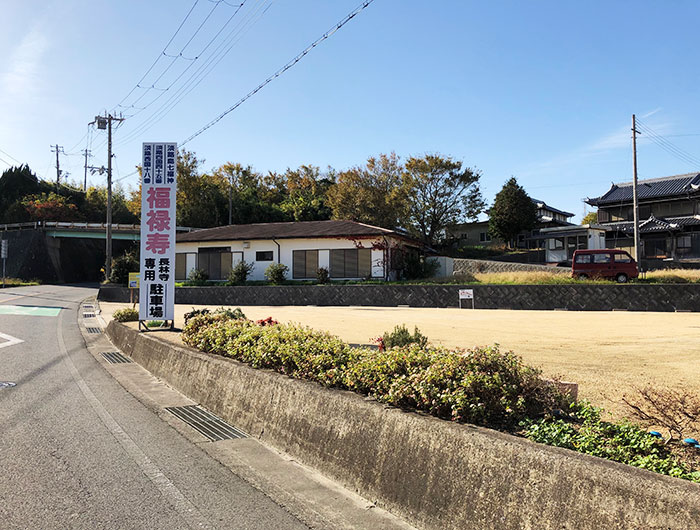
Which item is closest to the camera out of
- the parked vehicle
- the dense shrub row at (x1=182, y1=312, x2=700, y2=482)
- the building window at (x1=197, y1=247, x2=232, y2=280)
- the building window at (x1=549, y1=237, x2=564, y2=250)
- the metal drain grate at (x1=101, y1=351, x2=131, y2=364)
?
the dense shrub row at (x1=182, y1=312, x2=700, y2=482)

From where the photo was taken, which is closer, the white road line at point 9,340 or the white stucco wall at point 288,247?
the white road line at point 9,340

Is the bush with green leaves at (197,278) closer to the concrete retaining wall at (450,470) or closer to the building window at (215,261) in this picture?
the building window at (215,261)

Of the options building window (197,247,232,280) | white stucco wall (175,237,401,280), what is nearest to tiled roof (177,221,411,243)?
white stucco wall (175,237,401,280)

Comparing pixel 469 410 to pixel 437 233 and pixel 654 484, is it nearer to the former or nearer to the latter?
pixel 654 484

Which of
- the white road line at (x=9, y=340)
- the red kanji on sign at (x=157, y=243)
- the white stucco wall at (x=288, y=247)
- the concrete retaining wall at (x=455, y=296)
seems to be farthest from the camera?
the white stucco wall at (x=288, y=247)

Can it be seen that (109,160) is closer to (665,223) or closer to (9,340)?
(9,340)

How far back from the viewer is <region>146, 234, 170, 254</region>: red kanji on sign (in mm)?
11047

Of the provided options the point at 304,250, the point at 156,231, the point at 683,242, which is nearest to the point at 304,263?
the point at 304,250

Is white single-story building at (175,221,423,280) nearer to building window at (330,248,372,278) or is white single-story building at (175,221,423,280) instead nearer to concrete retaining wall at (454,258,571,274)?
building window at (330,248,372,278)

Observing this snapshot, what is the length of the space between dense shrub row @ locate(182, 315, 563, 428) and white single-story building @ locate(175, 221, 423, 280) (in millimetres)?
22587

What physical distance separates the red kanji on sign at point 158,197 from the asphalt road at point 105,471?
181 inches

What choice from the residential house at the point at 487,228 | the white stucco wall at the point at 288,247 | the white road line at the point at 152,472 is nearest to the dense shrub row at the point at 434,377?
the white road line at the point at 152,472

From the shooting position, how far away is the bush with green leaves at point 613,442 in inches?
105

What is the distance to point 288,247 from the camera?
30562 mm
